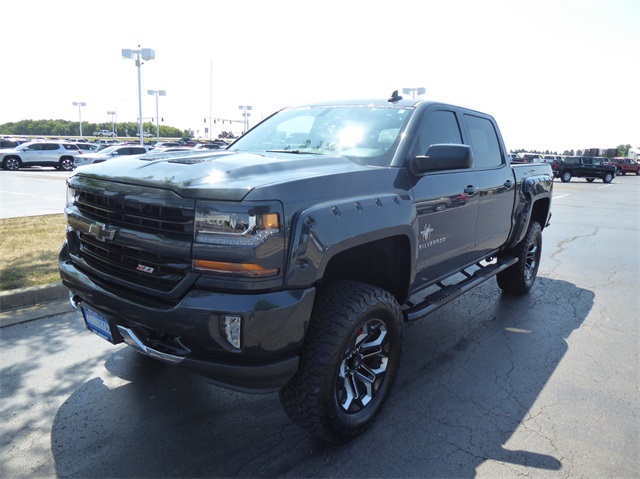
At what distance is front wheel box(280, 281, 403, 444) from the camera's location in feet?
8.44

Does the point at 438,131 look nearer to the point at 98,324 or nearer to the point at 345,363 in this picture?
the point at 345,363

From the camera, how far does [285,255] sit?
93.0 inches

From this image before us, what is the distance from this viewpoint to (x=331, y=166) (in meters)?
3.03

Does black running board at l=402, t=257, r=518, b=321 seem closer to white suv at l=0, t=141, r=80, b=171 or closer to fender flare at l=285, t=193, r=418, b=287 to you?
fender flare at l=285, t=193, r=418, b=287

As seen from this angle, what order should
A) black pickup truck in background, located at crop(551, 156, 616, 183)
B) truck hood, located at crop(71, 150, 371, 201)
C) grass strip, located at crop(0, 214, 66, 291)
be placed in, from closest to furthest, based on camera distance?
truck hood, located at crop(71, 150, 371, 201) < grass strip, located at crop(0, 214, 66, 291) < black pickup truck in background, located at crop(551, 156, 616, 183)

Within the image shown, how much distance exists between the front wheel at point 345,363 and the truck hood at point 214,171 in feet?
2.43

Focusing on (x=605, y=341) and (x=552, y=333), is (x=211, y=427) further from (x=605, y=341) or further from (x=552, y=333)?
(x=605, y=341)

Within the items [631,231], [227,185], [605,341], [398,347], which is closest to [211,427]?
[398,347]

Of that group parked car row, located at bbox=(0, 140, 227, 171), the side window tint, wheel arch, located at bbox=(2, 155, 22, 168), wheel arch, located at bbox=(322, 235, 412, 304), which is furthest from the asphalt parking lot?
wheel arch, located at bbox=(2, 155, 22, 168)

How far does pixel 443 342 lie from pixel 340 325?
2.11 meters

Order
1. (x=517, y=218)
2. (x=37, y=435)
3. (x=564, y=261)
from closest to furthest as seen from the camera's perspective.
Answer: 1. (x=37, y=435)
2. (x=517, y=218)
3. (x=564, y=261)

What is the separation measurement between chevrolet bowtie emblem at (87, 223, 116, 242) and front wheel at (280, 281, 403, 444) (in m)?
1.22

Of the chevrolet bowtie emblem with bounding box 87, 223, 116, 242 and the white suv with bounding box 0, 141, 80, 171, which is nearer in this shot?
the chevrolet bowtie emblem with bounding box 87, 223, 116, 242

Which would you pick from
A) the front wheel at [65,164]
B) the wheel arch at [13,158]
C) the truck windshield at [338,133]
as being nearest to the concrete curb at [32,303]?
the truck windshield at [338,133]
